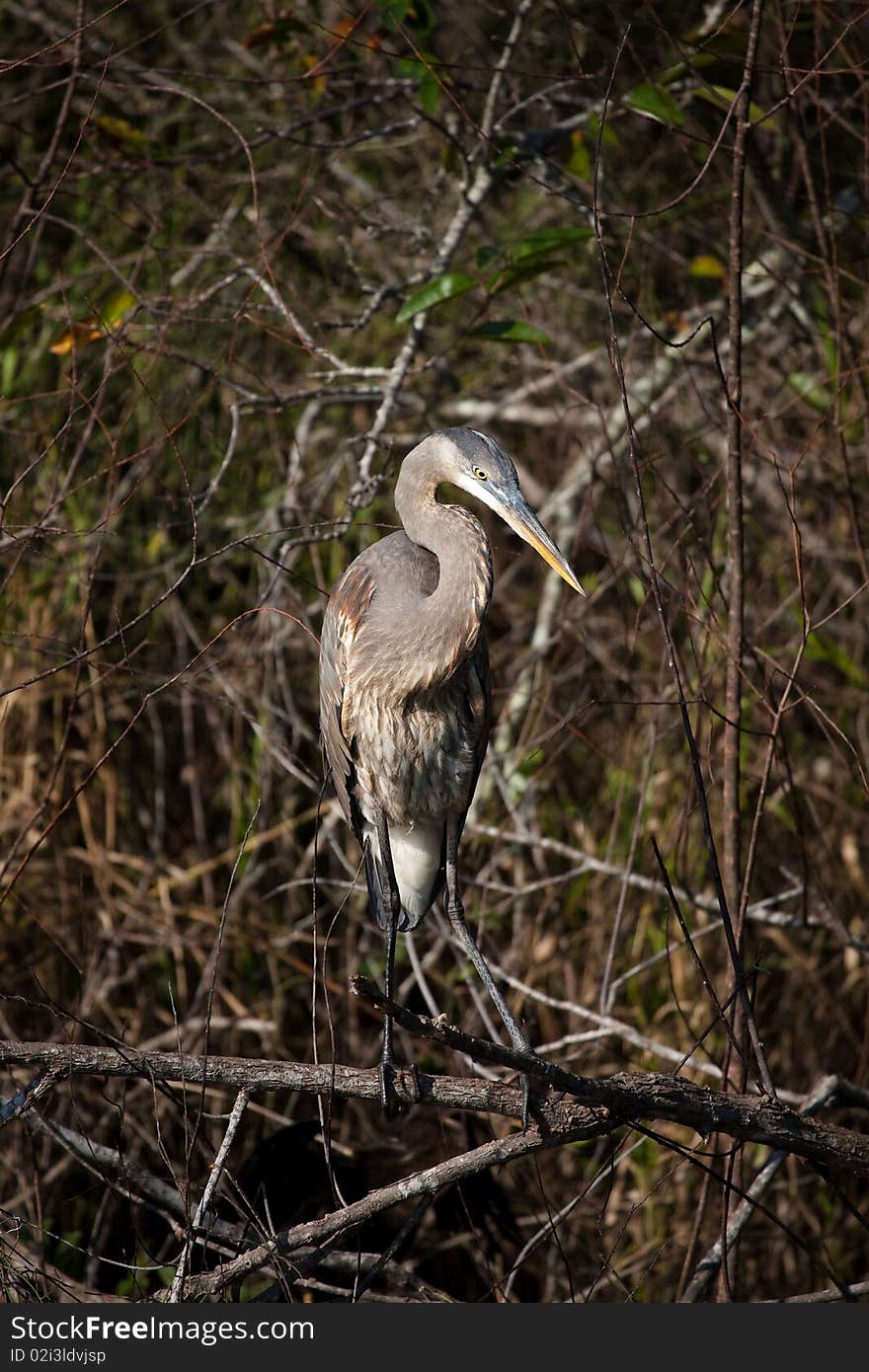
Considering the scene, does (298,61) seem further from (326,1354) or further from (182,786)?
(326,1354)

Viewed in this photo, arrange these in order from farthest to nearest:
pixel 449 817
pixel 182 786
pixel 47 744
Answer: pixel 182 786 → pixel 47 744 → pixel 449 817

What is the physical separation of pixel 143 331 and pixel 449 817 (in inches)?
53.7

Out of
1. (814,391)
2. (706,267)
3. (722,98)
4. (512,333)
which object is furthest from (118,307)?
(814,391)

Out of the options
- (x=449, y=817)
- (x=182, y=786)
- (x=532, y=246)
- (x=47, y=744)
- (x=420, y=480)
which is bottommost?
(x=182, y=786)

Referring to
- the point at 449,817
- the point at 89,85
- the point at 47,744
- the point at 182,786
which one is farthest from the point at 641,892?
the point at 89,85

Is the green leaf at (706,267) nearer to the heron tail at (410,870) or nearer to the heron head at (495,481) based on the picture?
the heron head at (495,481)

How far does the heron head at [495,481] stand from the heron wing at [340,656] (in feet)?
1.16

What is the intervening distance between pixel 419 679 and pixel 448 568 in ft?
0.75

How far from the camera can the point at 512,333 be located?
9.34ft

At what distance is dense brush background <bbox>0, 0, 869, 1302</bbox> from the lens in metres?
3.35

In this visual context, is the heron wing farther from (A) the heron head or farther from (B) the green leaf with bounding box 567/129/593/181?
(B) the green leaf with bounding box 567/129/593/181

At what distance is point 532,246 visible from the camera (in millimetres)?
2818

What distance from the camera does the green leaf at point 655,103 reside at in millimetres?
2729

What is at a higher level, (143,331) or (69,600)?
(143,331)
